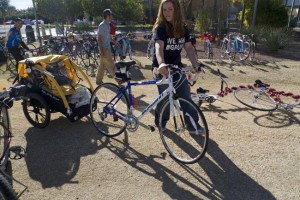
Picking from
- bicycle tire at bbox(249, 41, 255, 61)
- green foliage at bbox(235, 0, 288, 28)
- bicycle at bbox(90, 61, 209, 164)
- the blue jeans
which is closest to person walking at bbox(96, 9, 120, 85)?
bicycle at bbox(90, 61, 209, 164)

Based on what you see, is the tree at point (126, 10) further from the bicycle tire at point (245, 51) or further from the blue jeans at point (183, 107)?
the blue jeans at point (183, 107)

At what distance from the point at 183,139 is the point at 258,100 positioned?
2.33 meters

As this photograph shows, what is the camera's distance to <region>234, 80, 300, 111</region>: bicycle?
514 centimetres

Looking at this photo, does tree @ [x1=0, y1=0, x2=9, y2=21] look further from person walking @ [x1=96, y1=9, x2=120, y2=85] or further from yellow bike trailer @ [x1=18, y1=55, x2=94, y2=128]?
yellow bike trailer @ [x1=18, y1=55, x2=94, y2=128]

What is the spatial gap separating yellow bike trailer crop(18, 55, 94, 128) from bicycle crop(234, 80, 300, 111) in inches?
125

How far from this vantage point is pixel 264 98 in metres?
5.61

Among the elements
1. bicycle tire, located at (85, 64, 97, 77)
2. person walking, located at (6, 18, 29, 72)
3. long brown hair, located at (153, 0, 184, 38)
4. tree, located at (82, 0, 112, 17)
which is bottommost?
bicycle tire, located at (85, 64, 97, 77)

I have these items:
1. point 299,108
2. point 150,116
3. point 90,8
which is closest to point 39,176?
point 150,116


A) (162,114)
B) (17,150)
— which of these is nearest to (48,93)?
(17,150)

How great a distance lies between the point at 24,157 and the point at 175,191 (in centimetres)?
224

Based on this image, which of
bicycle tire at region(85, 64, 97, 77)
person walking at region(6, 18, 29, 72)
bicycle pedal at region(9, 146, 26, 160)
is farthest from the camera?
bicycle tire at region(85, 64, 97, 77)

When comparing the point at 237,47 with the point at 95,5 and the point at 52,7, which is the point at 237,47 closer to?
the point at 95,5

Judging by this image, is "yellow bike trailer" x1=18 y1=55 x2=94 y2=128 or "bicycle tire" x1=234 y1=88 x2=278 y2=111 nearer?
"yellow bike trailer" x1=18 y1=55 x2=94 y2=128

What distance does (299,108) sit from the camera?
5.45 meters
